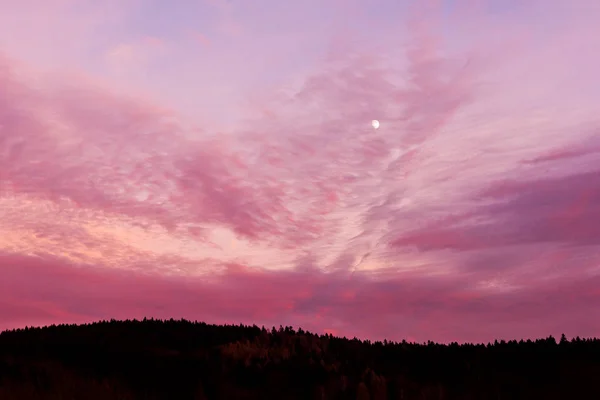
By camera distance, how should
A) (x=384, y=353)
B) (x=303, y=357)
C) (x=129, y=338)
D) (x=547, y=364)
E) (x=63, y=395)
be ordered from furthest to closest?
1. (x=129, y=338)
2. (x=384, y=353)
3. (x=303, y=357)
4. (x=547, y=364)
5. (x=63, y=395)

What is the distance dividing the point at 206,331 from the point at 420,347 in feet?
24.5

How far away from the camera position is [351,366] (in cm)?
1234

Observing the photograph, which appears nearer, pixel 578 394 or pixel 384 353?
pixel 578 394

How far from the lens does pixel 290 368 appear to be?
38.8 feet

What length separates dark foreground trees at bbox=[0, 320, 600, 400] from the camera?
947 centimetres

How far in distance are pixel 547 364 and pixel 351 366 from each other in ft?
12.4

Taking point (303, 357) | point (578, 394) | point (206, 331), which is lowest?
point (578, 394)

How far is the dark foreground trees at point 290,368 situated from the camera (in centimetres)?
947

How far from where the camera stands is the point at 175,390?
33.0 ft

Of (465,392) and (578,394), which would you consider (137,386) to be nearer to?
(465,392)

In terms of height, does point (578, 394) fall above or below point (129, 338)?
below

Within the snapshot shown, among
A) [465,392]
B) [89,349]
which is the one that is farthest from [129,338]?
[465,392]

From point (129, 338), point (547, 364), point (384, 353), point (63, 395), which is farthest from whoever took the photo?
point (129, 338)

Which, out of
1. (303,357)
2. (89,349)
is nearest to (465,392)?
(303,357)
